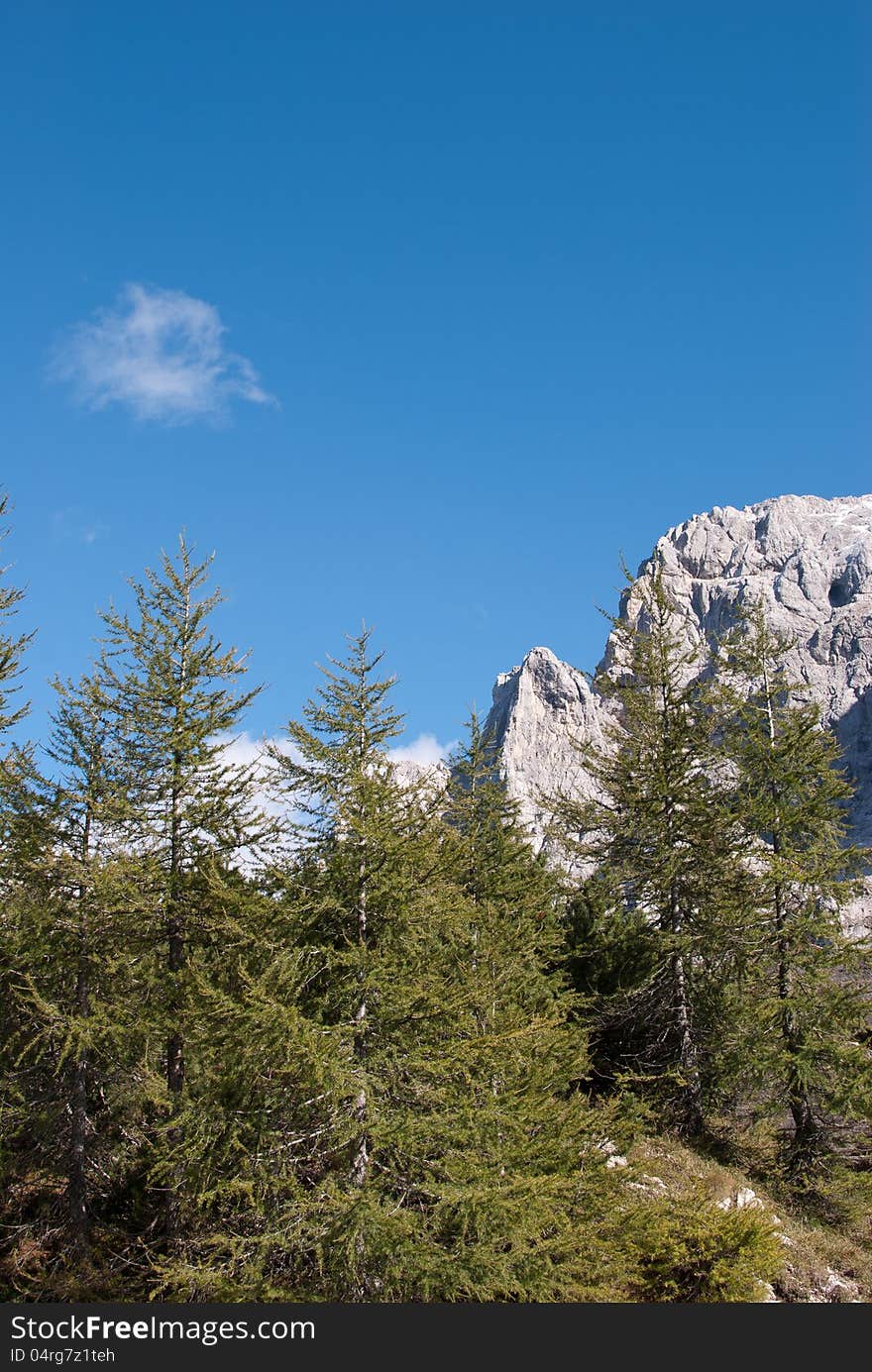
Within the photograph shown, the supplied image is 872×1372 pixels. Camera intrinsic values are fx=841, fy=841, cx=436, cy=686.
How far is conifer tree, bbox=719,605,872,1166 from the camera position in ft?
50.7

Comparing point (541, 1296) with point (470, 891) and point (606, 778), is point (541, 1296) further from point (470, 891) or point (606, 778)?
point (606, 778)

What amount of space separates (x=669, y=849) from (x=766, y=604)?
381 ft

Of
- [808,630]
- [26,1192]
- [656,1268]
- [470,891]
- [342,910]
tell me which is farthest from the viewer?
[808,630]

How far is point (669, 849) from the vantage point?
17.8 m

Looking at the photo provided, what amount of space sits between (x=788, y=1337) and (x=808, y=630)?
135188 millimetres

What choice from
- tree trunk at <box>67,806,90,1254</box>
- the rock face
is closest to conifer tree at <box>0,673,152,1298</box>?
tree trunk at <box>67,806,90,1254</box>

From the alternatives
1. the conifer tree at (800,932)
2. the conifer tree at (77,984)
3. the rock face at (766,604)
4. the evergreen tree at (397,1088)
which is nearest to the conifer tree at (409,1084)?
the evergreen tree at (397,1088)

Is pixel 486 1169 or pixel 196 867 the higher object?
pixel 196 867

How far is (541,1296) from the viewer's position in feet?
30.4

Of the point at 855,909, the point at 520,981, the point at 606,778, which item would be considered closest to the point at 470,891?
the point at 520,981

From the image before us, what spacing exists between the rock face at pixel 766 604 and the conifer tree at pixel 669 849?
101635 mm

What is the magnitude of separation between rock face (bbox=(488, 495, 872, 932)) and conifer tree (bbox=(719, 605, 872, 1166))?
103397 mm

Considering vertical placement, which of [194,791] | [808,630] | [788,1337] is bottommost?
[788,1337]

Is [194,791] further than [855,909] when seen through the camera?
No
